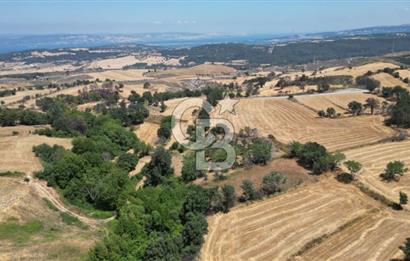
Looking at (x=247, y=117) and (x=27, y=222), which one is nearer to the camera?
(x=27, y=222)

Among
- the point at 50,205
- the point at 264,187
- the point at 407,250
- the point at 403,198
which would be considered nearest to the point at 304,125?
the point at 264,187

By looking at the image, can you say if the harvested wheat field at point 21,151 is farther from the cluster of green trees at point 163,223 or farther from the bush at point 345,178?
the bush at point 345,178

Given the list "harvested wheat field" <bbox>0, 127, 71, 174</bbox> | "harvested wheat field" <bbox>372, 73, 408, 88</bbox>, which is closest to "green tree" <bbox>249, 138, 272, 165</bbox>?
"harvested wheat field" <bbox>0, 127, 71, 174</bbox>

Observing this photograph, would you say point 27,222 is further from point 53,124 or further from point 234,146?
point 53,124

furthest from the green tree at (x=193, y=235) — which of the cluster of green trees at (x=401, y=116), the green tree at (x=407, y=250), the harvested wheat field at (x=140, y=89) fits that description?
the harvested wheat field at (x=140, y=89)

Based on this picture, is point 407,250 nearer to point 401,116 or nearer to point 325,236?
point 325,236

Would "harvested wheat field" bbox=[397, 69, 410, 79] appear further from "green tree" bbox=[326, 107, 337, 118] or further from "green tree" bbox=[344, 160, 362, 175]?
"green tree" bbox=[344, 160, 362, 175]

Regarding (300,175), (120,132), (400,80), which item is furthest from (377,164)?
(400,80)
